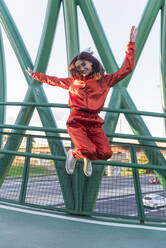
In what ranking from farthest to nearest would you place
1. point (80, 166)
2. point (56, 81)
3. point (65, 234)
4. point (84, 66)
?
point (80, 166), point (56, 81), point (84, 66), point (65, 234)

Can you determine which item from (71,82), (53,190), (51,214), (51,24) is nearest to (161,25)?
(51,24)

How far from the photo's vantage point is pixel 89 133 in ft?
9.78

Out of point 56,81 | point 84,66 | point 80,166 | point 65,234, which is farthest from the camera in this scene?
point 80,166

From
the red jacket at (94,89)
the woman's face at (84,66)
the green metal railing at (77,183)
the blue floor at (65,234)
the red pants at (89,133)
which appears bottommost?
the blue floor at (65,234)

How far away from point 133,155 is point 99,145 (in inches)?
43.5

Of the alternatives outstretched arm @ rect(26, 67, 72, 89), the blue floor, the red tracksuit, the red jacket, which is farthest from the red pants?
the blue floor

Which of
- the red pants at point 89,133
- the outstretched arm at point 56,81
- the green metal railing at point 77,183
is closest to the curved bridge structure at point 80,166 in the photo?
the green metal railing at point 77,183

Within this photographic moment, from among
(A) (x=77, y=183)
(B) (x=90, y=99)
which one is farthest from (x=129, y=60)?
(A) (x=77, y=183)

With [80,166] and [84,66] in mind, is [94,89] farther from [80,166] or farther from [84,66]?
[80,166]

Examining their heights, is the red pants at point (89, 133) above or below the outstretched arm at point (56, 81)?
below

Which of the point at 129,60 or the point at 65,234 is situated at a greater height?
the point at 129,60

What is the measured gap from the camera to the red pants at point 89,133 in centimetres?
285

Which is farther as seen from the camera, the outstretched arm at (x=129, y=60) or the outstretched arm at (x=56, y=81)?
the outstretched arm at (x=56, y=81)

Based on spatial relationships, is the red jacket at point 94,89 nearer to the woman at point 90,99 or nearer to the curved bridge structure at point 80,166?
the woman at point 90,99
